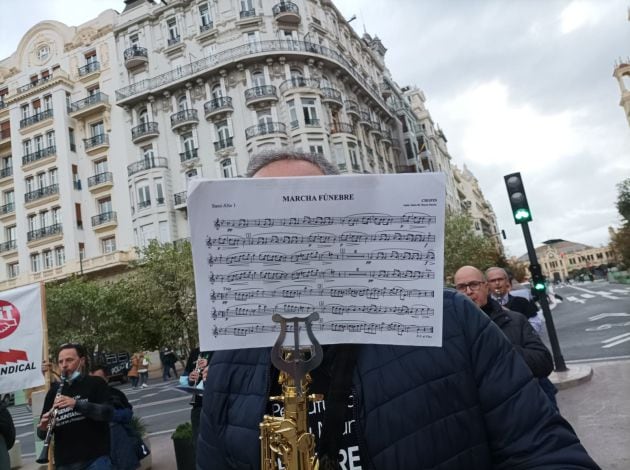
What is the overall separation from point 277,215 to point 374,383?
0.60 metres

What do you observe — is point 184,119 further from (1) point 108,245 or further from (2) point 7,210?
(2) point 7,210

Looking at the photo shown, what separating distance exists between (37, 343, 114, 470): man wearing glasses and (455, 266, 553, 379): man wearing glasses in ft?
11.2

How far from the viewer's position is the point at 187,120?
1244 inches

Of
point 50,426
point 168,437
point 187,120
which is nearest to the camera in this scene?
point 50,426

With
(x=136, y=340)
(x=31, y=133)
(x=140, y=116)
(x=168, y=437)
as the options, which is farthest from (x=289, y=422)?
(x=31, y=133)

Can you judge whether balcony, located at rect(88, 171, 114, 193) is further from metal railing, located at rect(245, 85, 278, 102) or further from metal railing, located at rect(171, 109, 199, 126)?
metal railing, located at rect(245, 85, 278, 102)

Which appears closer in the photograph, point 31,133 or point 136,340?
point 136,340

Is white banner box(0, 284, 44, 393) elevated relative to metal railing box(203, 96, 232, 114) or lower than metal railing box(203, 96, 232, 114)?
lower

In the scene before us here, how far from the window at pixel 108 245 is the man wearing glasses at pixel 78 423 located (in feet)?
100

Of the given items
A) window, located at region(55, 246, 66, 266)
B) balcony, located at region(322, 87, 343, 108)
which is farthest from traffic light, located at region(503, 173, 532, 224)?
window, located at region(55, 246, 66, 266)

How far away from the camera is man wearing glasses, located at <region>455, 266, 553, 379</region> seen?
4.05 metres

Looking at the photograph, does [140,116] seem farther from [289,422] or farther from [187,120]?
[289,422]

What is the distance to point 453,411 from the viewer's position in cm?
139

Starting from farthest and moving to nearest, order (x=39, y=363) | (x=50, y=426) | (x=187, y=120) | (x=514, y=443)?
(x=187, y=120) → (x=39, y=363) → (x=50, y=426) → (x=514, y=443)
